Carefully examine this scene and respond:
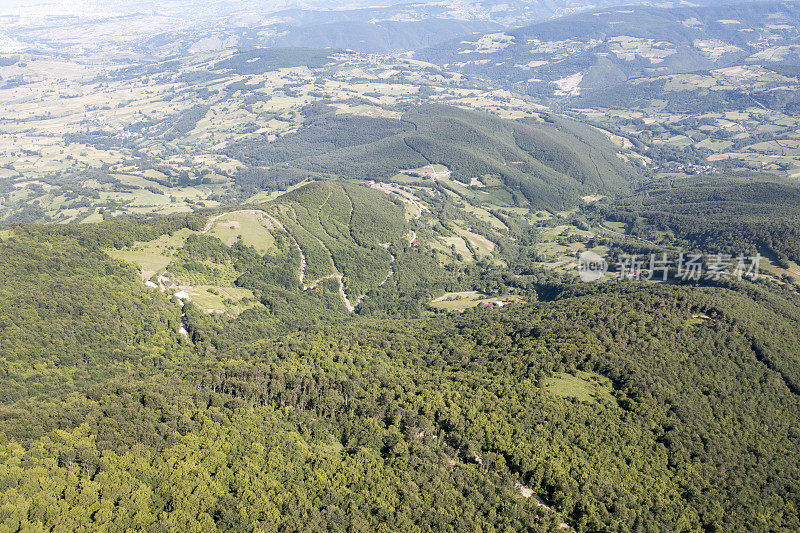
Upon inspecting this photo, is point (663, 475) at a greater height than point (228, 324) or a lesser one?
greater

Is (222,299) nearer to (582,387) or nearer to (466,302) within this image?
(466,302)

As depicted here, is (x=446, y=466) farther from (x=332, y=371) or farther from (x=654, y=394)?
(x=654, y=394)

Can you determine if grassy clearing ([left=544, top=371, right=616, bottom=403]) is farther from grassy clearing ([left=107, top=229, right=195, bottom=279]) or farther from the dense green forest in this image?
grassy clearing ([left=107, top=229, right=195, bottom=279])

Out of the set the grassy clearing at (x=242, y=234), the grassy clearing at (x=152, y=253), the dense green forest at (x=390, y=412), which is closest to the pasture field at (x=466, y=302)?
the dense green forest at (x=390, y=412)

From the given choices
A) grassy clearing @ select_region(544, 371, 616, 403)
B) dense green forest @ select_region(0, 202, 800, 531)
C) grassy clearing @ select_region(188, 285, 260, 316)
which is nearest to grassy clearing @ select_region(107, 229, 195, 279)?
dense green forest @ select_region(0, 202, 800, 531)

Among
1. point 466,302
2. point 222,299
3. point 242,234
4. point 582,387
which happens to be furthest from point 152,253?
point 582,387

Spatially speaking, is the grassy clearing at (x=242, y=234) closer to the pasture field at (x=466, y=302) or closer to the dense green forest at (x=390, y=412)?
the dense green forest at (x=390, y=412)

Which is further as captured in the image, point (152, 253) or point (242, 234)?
point (242, 234)

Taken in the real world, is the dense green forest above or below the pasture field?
above

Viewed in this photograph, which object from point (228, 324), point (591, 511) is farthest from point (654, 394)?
point (228, 324)
